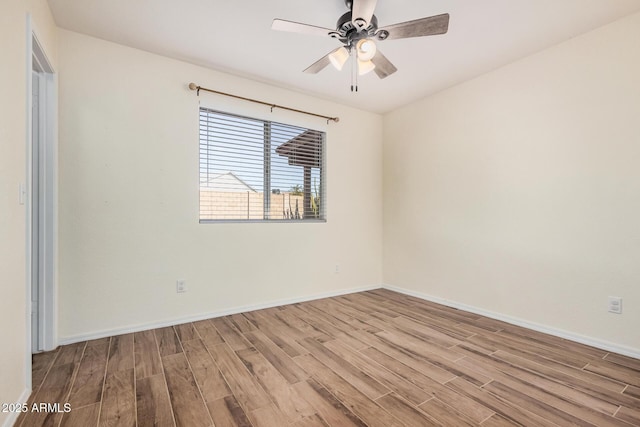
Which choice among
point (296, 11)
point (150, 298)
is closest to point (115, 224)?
point (150, 298)

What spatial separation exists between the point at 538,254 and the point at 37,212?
4.17 metres

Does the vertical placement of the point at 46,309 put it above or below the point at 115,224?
below

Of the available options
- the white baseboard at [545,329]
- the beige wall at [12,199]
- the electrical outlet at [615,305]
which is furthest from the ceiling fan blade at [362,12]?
the white baseboard at [545,329]

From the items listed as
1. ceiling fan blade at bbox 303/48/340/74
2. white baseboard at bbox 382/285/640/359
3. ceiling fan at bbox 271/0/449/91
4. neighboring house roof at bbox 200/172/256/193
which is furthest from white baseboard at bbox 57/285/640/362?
ceiling fan at bbox 271/0/449/91

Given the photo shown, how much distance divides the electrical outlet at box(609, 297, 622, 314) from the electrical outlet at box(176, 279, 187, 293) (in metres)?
3.61

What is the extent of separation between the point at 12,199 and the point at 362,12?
7.04ft

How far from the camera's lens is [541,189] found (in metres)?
2.74

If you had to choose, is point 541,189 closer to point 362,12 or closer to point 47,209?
point 362,12

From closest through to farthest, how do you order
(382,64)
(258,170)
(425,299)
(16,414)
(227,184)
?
1. (16,414)
2. (382,64)
3. (227,184)
4. (258,170)
5. (425,299)

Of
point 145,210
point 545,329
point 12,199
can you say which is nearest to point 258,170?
point 145,210

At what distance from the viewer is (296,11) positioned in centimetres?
220

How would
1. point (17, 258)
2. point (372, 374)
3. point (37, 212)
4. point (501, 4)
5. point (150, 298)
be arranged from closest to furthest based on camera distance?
point (17, 258), point (372, 374), point (501, 4), point (37, 212), point (150, 298)

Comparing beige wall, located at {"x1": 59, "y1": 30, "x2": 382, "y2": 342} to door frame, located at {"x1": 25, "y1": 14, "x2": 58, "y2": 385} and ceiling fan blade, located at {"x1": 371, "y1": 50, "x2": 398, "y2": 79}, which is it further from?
ceiling fan blade, located at {"x1": 371, "y1": 50, "x2": 398, "y2": 79}

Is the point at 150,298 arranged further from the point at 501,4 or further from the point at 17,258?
the point at 501,4
